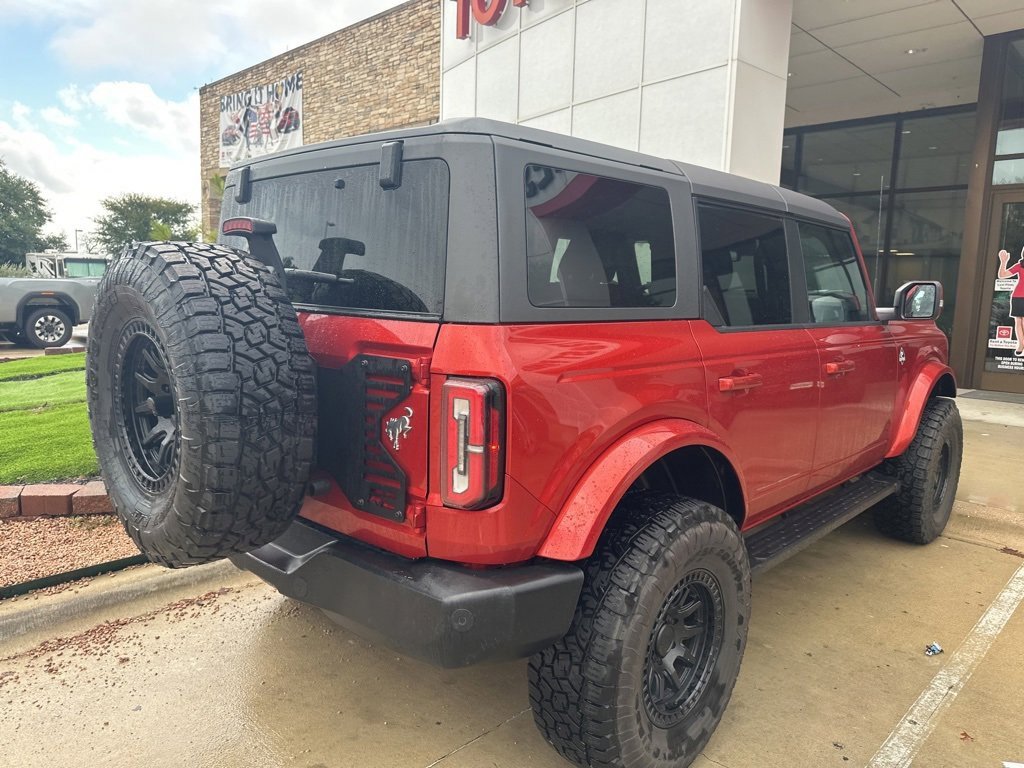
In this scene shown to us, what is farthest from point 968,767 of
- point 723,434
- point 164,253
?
point 164,253

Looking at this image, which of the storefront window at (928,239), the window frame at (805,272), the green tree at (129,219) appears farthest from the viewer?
the green tree at (129,219)

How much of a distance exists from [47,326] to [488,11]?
9.06 metres

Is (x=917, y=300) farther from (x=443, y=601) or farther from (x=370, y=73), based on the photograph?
(x=370, y=73)

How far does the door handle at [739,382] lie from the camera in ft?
8.18

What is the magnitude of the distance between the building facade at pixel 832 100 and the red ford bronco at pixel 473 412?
648 centimetres

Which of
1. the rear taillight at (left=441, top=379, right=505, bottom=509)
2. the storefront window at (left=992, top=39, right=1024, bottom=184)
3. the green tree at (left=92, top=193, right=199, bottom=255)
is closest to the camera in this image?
the rear taillight at (left=441, top=379, right=505, bottom=509)

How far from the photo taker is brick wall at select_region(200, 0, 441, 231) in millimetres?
16641

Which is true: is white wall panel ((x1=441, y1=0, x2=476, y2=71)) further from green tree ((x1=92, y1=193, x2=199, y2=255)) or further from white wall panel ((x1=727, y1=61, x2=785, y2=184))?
green tree ((x1=92, y1=193, x2=199, y2=255))

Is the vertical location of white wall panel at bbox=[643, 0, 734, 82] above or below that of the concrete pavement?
above

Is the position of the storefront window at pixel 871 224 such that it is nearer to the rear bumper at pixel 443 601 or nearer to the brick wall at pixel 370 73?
the brick wall at pixel 370 73

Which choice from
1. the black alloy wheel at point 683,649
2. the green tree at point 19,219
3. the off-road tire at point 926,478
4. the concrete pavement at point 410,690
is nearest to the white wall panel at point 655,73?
the off-road tire at point 926,478

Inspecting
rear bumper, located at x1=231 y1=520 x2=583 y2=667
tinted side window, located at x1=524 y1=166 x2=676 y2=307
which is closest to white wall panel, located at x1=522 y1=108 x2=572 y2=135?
tinted side window, located at x1=524 y1=166 x2=676 y2=307

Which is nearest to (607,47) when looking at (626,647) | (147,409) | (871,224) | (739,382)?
(871,224)

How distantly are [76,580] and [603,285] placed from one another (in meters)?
2.89
